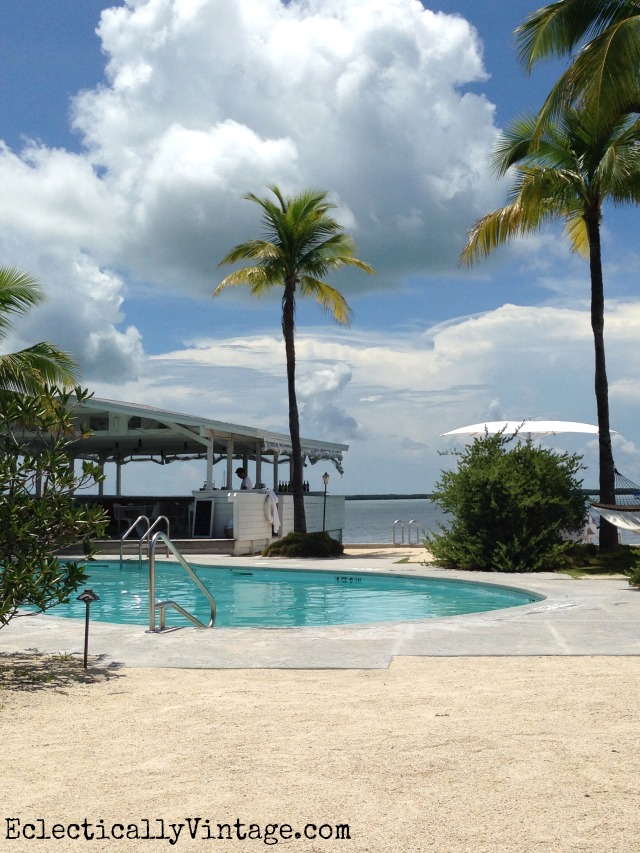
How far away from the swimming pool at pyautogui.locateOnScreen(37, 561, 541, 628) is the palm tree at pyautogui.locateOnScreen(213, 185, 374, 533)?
17.0 feet

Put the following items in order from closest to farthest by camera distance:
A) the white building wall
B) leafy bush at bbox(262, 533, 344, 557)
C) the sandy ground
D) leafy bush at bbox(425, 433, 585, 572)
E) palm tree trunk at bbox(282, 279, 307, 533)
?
1. the sandy ground
2. leafy bush at bbox(425, 433, 585, 572)
3. leafy bush at bbox(262, 533, 344, 557)
4. the white building wall
5. palm tree trunk at bbox(282, 279, 307, 533)

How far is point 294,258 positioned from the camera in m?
21.5

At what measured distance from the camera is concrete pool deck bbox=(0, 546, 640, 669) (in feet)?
22.7

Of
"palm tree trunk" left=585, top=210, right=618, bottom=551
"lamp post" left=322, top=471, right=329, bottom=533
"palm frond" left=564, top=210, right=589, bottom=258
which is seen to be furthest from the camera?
"lamp post" left=322, top=471, right=329, bottom=533

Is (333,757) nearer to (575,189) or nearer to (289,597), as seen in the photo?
(289,597)

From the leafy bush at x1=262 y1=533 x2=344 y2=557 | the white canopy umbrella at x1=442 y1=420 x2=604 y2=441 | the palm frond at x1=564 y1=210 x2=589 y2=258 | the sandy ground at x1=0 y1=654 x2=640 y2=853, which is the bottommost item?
the sandy ground at x1=0 y1=654 x2=640 y2=853

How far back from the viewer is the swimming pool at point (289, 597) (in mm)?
11695

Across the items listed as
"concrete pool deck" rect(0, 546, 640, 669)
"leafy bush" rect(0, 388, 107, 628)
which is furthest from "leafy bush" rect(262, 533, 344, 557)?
"leafy bush" rect(0, 388, 107, 628)

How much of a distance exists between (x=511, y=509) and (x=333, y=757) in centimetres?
1129

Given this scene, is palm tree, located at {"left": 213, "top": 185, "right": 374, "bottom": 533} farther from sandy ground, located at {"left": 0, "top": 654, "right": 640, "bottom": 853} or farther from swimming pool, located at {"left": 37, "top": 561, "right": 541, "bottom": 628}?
sandy ground, located at {"left": 0, "top": 654, "right": 640, "bottom": 853}

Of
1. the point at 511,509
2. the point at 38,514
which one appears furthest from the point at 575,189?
the point at 38,514

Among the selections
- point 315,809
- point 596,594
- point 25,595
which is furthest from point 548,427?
point 315,809

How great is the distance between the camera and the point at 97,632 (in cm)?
830

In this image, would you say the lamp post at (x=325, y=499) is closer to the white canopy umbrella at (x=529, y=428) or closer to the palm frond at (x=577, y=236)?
the white canopy umbrella at (x=529, y=428)
